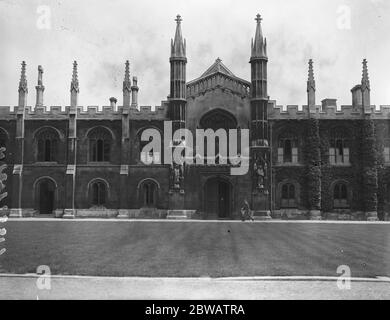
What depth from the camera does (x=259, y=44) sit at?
34219 millimetres

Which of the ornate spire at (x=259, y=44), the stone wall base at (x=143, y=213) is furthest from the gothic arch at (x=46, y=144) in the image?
the ornate spire at (x=259, y=44)

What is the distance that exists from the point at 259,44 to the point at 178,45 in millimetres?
5841

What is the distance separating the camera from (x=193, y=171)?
3403 centimetres

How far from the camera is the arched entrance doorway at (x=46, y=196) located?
115 ft

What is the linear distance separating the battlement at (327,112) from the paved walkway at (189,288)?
81.5 feet

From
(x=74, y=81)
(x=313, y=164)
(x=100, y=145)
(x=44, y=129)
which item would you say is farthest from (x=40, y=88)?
(x=313, y=164)

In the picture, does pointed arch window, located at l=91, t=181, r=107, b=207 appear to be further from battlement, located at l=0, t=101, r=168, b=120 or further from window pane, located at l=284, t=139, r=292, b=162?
window pane, located at l=284, t=139, r=292, b=162

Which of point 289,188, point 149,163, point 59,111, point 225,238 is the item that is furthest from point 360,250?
point 59,111

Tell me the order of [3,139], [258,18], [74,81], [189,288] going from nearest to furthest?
[189,288]
[258,18]
[74,81]
[3,139]

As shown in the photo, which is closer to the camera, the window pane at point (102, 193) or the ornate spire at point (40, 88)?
the window pane at point (102, 193)

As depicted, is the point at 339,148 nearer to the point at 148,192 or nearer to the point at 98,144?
the point at 148,192

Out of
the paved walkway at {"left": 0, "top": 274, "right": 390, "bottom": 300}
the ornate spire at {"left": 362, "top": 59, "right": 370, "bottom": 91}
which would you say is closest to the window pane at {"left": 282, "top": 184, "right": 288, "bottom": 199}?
the ornate spire at {"left": 362, "top": 59, "right": 370, "bottom": 91}

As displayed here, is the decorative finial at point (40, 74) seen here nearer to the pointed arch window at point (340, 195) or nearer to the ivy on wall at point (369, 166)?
the pointed arch window at point (340, 195)
